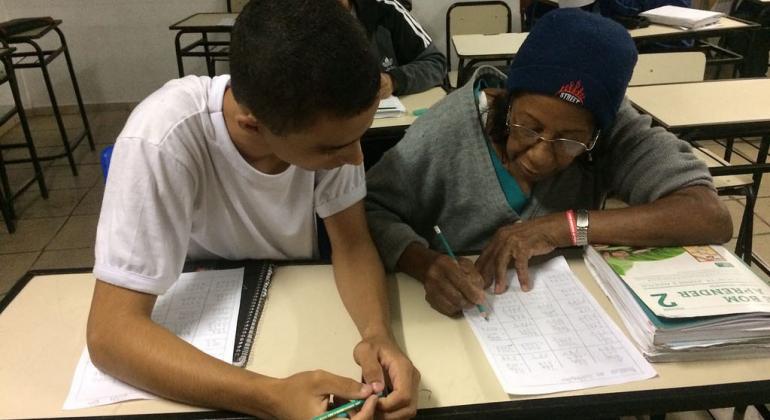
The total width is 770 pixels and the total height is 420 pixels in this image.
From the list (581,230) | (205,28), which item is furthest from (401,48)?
(581,230)

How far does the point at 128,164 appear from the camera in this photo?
89 centimetres

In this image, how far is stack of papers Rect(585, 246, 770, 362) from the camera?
93 centimetres

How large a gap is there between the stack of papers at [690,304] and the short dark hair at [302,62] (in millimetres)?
612

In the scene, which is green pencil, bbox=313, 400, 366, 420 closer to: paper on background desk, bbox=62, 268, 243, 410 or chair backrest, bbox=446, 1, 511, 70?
paper on background desk, bbox=62, 268, 243, 410

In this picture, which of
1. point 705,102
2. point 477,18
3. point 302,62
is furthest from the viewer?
point 477,18

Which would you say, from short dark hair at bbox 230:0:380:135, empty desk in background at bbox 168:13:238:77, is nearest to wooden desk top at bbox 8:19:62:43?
empty desk in background at bbox 168:13:238:77

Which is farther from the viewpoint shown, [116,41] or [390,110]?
[116,41]

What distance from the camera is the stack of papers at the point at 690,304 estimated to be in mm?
928

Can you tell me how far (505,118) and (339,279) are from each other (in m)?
0.55

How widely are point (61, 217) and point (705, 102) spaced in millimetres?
3315

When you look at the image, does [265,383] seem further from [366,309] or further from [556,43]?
[556,43]

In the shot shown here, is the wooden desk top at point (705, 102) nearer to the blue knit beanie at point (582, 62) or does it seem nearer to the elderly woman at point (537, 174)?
the elderly woman at point (537, 174)

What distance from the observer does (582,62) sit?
112cm

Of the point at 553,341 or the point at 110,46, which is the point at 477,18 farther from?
the point at 553,341
